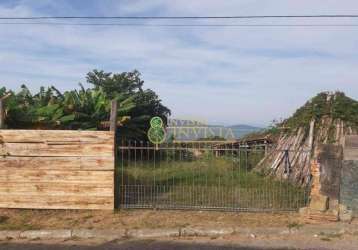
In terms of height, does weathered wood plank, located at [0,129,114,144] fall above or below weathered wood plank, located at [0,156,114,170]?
above

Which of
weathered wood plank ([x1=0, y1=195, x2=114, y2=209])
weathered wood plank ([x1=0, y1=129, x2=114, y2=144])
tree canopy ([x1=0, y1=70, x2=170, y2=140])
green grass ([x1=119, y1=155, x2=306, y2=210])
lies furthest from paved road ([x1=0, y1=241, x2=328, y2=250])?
tree canopy ([x1=0, y1=70, x2=170, y2=140])

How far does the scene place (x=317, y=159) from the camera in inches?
383

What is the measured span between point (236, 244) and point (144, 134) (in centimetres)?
1507

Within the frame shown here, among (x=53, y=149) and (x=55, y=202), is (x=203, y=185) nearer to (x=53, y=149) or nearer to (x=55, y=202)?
(x=55, y=202)

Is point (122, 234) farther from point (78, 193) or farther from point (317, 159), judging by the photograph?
point (317, 159)

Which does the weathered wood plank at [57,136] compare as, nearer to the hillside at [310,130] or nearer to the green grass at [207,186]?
the green grass at [207,186]

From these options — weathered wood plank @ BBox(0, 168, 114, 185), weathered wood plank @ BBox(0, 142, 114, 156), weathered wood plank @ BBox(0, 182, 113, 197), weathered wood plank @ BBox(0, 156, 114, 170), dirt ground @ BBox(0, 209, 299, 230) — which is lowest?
dirt ground @ BBox(0, 209, 299, 230)

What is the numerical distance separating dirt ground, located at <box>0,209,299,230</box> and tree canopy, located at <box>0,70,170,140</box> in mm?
3272

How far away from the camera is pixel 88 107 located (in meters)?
18.5

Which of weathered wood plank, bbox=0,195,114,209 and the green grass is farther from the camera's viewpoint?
the green grass

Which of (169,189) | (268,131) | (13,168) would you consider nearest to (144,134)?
(268,131)

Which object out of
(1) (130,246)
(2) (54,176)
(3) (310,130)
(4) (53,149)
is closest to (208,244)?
(1) (130,246)

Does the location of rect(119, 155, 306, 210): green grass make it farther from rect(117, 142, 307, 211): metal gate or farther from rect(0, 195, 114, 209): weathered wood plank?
rect(0, 195, 114, 209): weathered wood plank

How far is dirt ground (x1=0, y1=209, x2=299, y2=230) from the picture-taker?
914 cm
